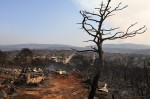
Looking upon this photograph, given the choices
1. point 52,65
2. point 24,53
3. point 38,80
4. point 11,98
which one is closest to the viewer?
point 11,98

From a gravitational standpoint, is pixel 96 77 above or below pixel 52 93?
above

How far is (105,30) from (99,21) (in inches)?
19.5

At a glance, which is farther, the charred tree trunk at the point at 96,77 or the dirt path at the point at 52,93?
the dirt path at the point at 52,93

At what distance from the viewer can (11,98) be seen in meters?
16.8

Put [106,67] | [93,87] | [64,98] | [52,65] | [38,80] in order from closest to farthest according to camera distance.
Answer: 1. [93,87]
2. [64,98]
3. [38,80]
4. [106,67]
5. [52,65]

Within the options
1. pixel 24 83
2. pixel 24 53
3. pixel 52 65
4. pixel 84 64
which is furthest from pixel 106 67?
pixel 24 83

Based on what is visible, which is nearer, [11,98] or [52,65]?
[11,98]

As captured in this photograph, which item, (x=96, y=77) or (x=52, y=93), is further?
(x=52, y=93)

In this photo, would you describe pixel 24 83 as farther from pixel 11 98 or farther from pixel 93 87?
pixel 93 87

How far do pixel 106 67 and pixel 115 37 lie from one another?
66.0 meters

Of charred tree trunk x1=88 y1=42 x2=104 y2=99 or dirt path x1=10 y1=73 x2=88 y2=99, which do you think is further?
dirt path x1=10 y1=73 x2=88 y2=99

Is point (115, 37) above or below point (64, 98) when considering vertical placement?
above

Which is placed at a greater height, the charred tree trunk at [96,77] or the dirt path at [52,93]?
the charred tree trunk at [96,77]

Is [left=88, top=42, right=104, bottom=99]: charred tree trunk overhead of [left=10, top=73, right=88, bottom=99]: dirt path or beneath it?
overhead
